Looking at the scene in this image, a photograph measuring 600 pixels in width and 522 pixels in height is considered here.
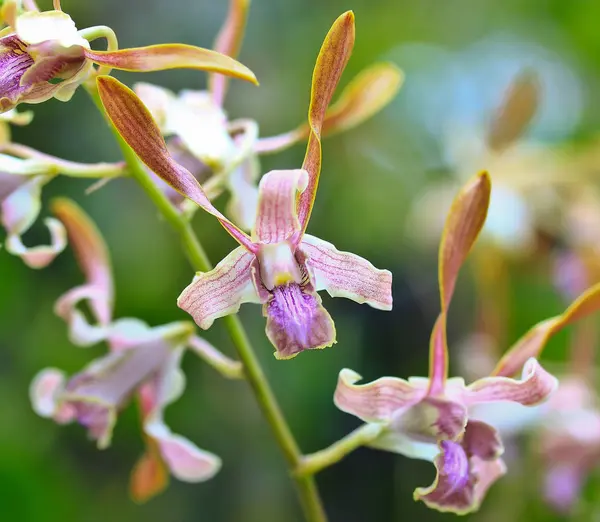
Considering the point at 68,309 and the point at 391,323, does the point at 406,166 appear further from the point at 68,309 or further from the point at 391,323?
the point at 68,309

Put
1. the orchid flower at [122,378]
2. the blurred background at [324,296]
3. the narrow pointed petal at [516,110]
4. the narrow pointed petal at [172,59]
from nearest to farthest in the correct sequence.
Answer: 1. the narrow pointed petal at [172,59]
2. the orchid flower at [122,378]
3. the narrow pointed petal at [516,110]
4. the blurred background at [324,296]

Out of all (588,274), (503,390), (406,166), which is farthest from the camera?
(406,166)

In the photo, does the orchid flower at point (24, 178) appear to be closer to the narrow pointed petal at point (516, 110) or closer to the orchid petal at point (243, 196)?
the orchid petal at point (243, 196)

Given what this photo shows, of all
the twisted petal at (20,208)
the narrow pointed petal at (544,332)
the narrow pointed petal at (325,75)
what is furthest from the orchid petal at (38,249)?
the narrow pointed petal at (544,332)

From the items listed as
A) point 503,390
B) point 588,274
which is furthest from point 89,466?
point 503,390

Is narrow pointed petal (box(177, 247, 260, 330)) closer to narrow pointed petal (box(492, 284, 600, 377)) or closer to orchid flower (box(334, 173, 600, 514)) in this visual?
orchid flower (box(334, 173, 600, 514))

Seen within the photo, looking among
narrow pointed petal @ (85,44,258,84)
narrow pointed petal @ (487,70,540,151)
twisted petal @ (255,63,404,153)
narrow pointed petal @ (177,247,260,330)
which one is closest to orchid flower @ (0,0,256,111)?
narrow pointed petal @ (85,44,258,84)
